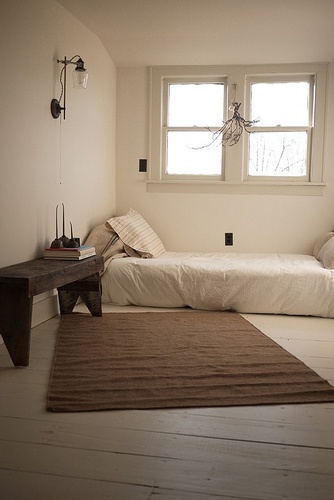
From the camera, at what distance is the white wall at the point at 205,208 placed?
4.68 metres

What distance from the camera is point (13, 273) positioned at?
247 cm

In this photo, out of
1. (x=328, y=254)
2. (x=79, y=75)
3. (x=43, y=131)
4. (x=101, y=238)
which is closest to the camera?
(x=43, y=131)

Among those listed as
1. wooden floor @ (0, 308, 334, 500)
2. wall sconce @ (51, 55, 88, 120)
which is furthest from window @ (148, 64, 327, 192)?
wooden floor @ (0, 308, 334, 500)

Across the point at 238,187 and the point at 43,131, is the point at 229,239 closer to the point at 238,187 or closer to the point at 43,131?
the point at 238,187

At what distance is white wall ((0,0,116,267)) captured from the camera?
279 cm

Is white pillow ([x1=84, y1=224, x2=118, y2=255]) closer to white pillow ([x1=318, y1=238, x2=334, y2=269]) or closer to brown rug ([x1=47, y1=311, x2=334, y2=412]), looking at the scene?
brown rug ([x1=47, y1=311, x2=334, y2=412])

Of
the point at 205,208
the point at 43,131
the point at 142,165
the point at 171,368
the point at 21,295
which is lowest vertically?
the point at 171,368

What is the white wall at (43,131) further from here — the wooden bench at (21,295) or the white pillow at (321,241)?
the white pillow at (321,241)

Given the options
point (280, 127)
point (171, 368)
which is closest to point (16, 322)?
point (171, 368)

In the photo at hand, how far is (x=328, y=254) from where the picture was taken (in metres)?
3.79

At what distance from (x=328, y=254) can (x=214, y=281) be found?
892 millimetres

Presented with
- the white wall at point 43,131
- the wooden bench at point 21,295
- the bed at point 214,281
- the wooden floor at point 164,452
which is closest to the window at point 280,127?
the bed at point 214,281

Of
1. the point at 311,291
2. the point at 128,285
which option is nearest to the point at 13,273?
the point at 128,285

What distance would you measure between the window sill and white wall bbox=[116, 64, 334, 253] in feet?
0.13
